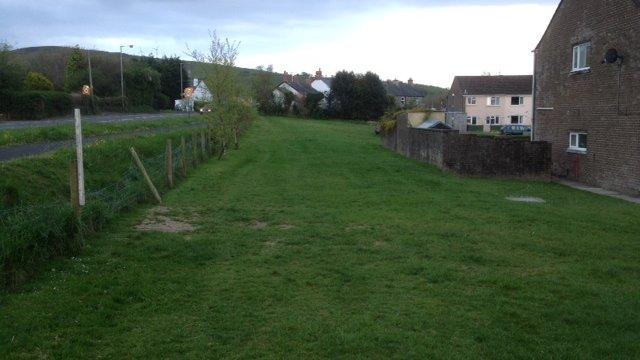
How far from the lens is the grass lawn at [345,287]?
555 centimetres

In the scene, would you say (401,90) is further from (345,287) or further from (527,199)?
(345,287)

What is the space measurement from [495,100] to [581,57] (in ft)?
179

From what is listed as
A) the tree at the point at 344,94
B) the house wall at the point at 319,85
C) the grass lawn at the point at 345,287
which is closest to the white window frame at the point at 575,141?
Result: the grass lawn at the point at 345,287

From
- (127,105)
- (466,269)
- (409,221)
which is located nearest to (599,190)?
(409,221)

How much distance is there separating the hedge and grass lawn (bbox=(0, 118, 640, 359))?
31234 mm

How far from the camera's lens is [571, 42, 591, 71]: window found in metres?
19.7

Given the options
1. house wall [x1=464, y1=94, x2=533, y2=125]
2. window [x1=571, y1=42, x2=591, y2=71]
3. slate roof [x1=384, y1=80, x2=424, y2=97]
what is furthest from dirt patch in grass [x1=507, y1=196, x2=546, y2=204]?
slate roof [x1=384, y1=80, x2=424, y2=97]

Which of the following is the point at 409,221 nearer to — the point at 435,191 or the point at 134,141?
the point at 435,191

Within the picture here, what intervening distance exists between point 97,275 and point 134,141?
14.9 m

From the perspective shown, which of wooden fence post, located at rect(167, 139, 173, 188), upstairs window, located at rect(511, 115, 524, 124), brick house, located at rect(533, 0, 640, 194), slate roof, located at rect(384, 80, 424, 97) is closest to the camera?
wooden fence post, located at rect(167, 139, 173, 188)

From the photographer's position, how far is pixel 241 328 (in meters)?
5.95

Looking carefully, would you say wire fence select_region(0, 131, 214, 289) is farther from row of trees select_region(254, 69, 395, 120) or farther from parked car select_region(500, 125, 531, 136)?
row of trees select_region(254, 69, 395, 120)

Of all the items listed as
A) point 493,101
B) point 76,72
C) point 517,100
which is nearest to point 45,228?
point 76,72

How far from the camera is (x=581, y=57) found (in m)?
20.2
